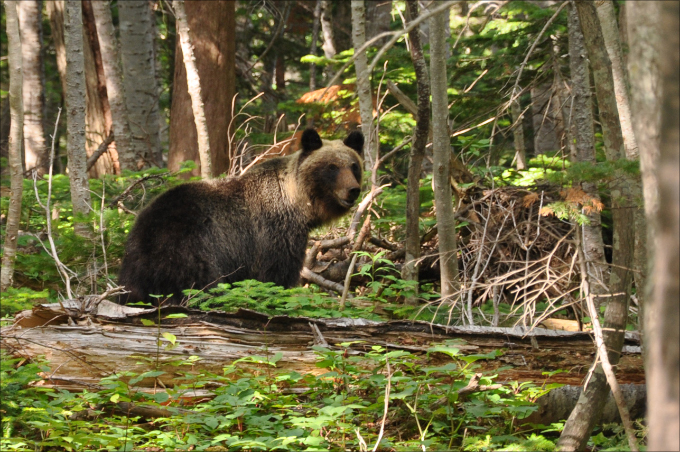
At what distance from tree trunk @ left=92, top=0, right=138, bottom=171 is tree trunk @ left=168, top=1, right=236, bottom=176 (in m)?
1.49

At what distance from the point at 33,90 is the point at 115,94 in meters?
2.92

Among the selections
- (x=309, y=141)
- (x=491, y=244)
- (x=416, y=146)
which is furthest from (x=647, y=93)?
(x=309, y=141)

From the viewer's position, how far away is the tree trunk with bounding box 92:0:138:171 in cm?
1281

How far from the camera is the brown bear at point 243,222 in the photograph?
686 cm

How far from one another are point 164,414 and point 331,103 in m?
10.2

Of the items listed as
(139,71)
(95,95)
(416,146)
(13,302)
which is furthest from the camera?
(139,71)

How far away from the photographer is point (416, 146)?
7273mm

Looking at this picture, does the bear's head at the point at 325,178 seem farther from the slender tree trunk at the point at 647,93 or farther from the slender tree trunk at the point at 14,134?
the slender tree trunk at the point at 647,93

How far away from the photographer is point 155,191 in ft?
32.6

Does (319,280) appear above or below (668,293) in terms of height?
below

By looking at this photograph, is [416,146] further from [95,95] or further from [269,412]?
[95,95]

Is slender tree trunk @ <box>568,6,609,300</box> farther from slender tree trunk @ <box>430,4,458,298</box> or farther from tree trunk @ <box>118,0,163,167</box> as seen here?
tree trunk @ <box>118,0,163,167</box>

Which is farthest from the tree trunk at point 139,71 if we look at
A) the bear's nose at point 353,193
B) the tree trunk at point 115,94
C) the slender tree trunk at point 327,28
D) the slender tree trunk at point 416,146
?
the slender tree trunk at point 416,146

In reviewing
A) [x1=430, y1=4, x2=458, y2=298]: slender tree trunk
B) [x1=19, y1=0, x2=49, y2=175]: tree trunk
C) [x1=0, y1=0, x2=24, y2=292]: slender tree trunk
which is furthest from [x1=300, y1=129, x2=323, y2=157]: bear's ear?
[x1=19, y1=0, x2=49, y2=175]: tree trunk
